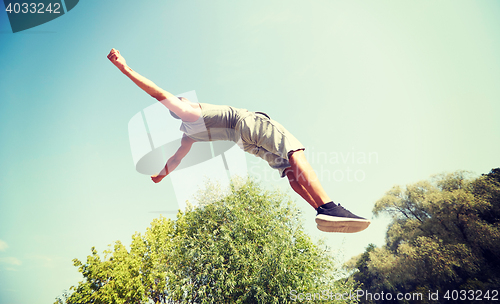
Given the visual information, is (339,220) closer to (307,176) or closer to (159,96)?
(307,176)

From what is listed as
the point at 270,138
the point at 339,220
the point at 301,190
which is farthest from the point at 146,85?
the point at 339,220

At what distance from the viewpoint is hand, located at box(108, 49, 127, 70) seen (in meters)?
2.18

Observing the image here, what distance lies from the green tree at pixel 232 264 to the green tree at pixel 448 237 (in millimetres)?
11084

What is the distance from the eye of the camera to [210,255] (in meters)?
10.1

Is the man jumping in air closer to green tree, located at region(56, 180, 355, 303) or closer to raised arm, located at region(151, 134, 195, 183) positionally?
raised arm, located at region(151, 134, 195, 183)

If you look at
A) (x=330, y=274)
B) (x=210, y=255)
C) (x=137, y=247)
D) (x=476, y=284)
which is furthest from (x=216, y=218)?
(x=476, y=284)

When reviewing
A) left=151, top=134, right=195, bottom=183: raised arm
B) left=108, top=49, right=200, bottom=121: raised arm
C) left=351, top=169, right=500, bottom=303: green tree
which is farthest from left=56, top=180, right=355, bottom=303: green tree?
left=351, top=169, right=500, bottom=303: green tree

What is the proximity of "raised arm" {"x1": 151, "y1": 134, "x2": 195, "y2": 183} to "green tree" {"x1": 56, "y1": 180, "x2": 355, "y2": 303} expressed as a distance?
7.77 meters

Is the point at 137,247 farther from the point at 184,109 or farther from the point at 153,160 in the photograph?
the point at 184,109

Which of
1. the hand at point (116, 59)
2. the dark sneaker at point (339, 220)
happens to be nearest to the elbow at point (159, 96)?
the hand at point (116, 59)

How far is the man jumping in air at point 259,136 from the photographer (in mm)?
2152

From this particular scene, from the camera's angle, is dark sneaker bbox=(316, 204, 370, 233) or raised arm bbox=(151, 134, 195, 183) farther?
raised arm bbox=(151, 134, 195, 183)

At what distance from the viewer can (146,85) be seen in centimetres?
212

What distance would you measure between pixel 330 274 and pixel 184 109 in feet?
38.6
